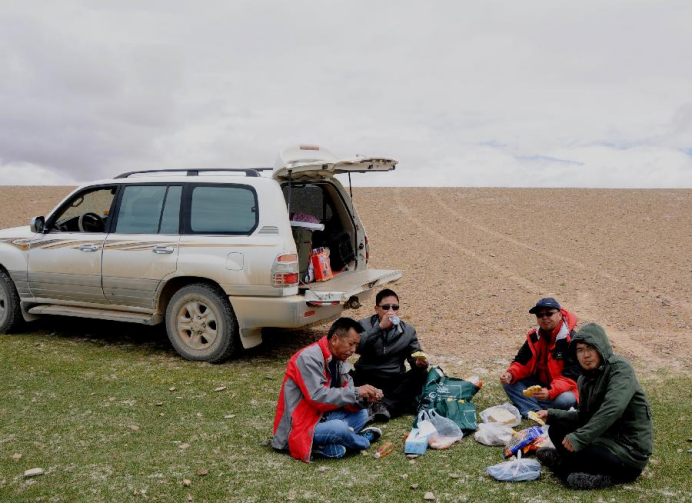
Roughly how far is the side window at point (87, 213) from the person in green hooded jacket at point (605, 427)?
548 cm

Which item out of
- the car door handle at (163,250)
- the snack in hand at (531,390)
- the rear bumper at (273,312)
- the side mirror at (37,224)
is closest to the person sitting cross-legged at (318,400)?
the snack in hand at (531,390)

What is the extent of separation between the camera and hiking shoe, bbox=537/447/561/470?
4.29 meters

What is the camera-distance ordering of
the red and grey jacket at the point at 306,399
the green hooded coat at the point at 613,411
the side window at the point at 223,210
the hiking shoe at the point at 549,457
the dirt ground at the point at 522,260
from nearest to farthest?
the green hooded coat at the point at 613,411, the hiking shoe at the point at 549,457, the red and grey jacket at the point at 306,399, the side window at the point at 223,210, the dirt ground at the point at 522,260

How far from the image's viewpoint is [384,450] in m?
4.64

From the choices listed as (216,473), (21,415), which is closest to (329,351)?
(216,473)

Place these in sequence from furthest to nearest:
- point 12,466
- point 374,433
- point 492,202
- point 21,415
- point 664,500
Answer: point 492,202
point 21,415
point 374,433
point 12,466
point 664,500

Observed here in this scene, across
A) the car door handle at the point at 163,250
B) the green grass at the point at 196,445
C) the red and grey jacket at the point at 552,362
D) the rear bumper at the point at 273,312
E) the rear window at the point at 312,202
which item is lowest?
the green grass at the point at 196,445

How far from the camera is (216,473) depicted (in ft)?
14.2

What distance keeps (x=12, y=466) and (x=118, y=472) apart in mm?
767

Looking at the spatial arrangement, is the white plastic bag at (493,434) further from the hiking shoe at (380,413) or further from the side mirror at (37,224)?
the side mirror at (37,224)

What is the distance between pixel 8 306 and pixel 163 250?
2.60m

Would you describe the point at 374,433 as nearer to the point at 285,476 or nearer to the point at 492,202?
the point at 285,476

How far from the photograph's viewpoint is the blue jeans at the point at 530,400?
5172mm

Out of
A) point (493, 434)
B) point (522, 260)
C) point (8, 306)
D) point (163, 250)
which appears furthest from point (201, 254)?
point (522, 260)
